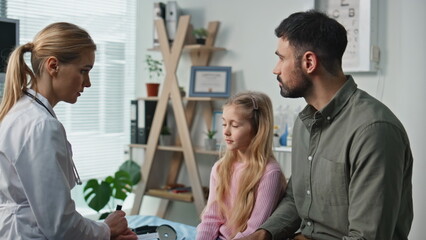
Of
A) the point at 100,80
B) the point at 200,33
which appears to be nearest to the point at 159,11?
the point at 200,33

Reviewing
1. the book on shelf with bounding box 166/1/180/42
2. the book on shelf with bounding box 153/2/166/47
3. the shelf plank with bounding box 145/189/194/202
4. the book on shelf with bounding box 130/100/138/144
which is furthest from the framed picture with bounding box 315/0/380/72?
the book on shelf with bounding box 130/100/138/144

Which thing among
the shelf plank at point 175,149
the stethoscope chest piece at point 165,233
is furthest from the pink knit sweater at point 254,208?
the shelf plank at point 175,149

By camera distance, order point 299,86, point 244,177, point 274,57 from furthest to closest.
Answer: point 274,57, point 244,177, point 299,86

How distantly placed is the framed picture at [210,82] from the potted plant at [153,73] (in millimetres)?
356

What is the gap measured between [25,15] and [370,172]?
10.0 feet

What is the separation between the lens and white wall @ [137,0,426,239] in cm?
305

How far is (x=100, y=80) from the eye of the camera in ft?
13.8

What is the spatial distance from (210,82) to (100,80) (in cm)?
98

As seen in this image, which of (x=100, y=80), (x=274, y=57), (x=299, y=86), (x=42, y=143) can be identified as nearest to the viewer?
(x=42, y=143)

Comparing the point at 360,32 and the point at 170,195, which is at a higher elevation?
the point at 360,32

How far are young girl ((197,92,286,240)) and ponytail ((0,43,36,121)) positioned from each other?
99 centimetres

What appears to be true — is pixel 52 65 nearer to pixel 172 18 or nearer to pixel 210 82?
pixel 210 82

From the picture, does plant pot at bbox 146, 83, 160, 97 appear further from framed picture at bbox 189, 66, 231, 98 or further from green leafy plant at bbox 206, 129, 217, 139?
green leafy plant at bbox 206, 129, 217, 139

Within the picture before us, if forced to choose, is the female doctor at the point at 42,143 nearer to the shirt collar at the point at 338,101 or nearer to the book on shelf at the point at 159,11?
the shirt collar at the point at 338,101
